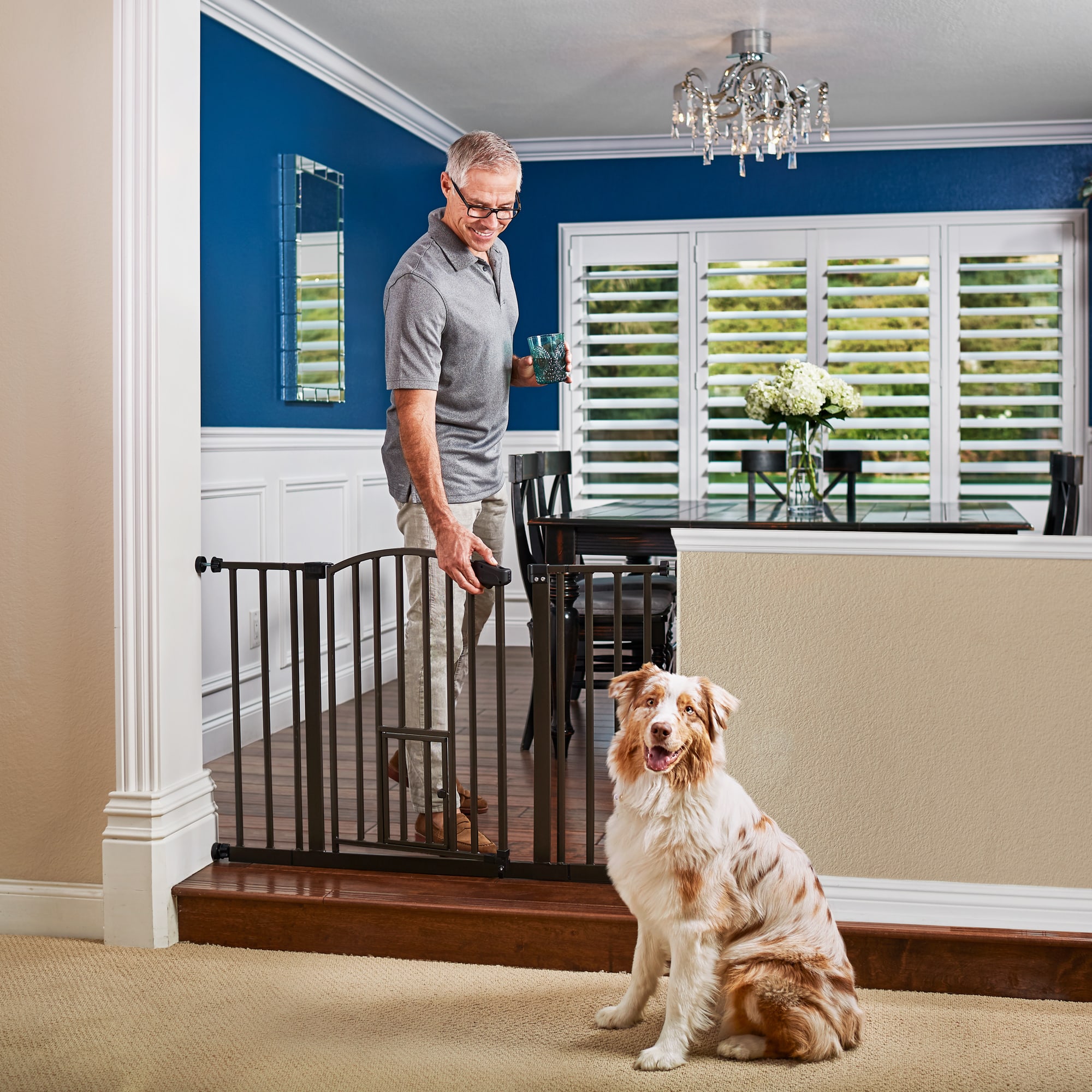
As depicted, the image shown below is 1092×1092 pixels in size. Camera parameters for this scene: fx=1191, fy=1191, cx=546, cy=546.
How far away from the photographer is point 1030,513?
5742mm

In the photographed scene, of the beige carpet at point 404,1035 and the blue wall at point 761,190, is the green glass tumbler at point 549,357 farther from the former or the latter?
the blue wall at point 761,190

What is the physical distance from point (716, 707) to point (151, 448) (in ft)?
4.41

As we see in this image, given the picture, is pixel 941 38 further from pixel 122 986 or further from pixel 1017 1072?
pixel 122 986

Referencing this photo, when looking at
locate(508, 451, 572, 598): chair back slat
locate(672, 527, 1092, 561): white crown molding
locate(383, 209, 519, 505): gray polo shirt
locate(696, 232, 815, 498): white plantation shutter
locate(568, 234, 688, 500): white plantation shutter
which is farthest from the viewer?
locate(568, 234, 688, 500): white plantation shutter

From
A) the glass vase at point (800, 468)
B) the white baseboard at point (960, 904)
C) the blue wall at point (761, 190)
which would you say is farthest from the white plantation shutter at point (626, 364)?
the white baseboard at point (960, 904)

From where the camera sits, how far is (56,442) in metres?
2.61

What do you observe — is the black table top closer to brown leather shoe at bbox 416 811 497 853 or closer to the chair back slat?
the chair back slat

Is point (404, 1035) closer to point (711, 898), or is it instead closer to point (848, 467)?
point (711, 898)

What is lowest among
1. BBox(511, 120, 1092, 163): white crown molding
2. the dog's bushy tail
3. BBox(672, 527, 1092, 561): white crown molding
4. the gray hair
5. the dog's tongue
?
the dog's bushy tail

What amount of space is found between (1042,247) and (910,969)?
14.2ft

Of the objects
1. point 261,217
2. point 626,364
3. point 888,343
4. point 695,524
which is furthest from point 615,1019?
point 888,343

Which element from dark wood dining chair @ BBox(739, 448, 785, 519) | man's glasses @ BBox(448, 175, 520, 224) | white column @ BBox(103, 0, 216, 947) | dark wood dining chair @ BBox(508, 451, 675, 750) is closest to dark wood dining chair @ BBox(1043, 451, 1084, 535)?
dark wood dining chair @ BBox(739, 448, 785, 519)

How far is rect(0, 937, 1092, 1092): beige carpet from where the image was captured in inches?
78.4

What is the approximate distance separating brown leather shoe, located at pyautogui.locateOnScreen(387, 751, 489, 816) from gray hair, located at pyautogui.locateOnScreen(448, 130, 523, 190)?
1.30m
